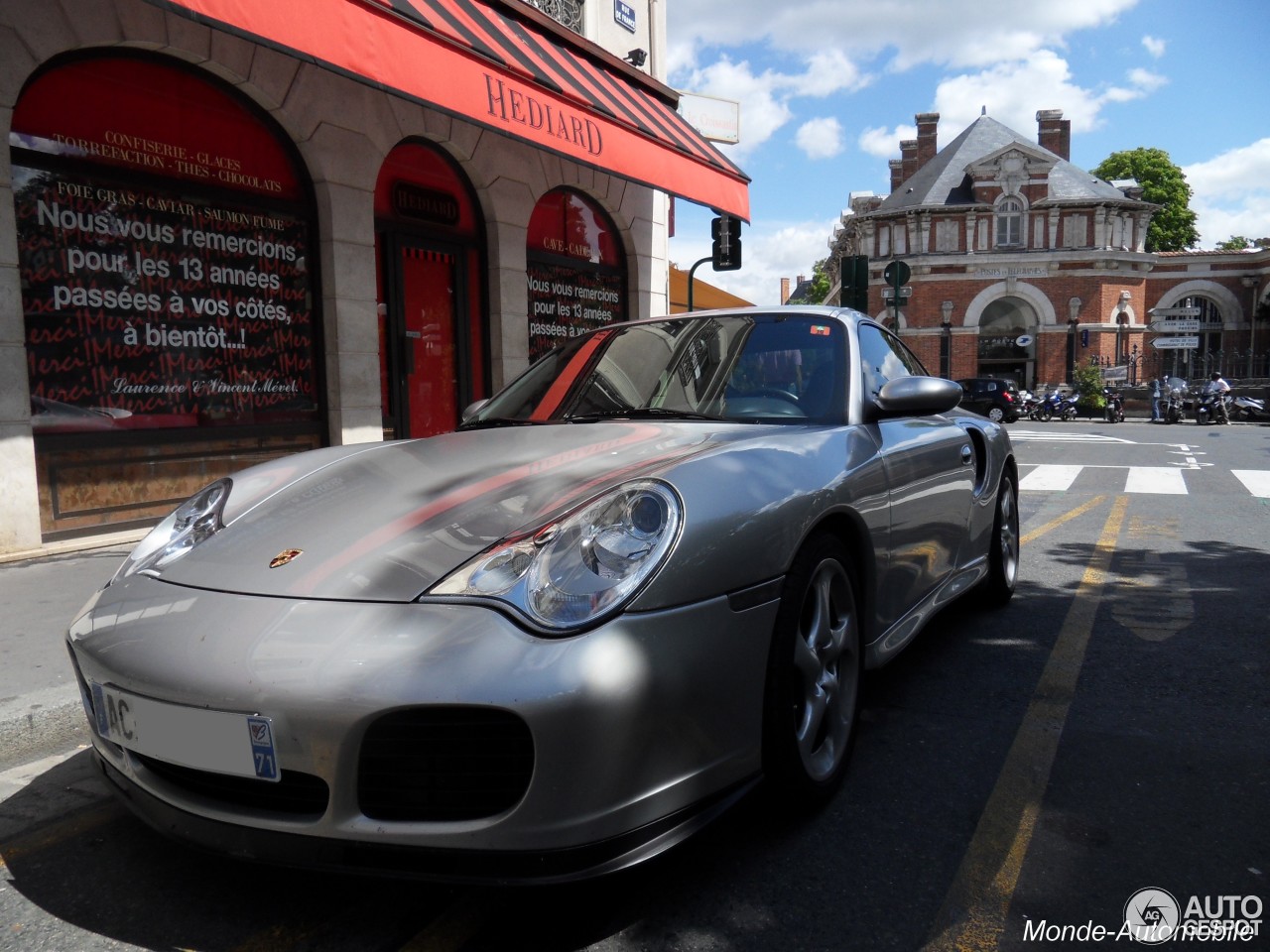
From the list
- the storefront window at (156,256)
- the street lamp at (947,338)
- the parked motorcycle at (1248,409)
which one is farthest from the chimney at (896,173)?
the storefront window at (156,256)

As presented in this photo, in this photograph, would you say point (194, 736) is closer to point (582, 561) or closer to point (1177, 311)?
point (582, 561)

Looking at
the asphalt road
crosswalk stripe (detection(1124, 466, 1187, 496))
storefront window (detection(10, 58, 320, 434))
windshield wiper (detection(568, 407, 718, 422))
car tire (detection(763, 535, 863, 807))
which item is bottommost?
crosswalk stripe (detection(1124, 466, 1187, 496))

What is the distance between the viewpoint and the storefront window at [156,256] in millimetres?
5895

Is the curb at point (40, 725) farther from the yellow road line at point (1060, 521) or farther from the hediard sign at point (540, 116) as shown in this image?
the yellow road line at point (1060, 521)

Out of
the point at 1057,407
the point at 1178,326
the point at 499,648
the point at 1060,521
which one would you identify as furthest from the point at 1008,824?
the point at 1178,326

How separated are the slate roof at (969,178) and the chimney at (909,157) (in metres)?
3.93

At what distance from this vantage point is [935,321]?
43406 millimetres

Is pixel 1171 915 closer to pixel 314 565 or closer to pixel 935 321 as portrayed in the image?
pixel 314 565

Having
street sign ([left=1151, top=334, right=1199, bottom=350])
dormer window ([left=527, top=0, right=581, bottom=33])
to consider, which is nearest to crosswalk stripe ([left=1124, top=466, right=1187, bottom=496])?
dormer window ([left=527, top=0, right=581, bottom=33])

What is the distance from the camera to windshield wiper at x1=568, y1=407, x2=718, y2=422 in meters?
2.92

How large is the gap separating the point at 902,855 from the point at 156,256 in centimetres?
641

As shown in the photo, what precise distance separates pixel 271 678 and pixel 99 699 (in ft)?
1.90

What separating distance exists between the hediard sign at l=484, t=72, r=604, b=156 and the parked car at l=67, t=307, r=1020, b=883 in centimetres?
497

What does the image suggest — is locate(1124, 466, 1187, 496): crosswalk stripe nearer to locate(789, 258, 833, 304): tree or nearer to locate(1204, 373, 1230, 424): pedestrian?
locate(1204, 373, 1230, 424): pedestrian
